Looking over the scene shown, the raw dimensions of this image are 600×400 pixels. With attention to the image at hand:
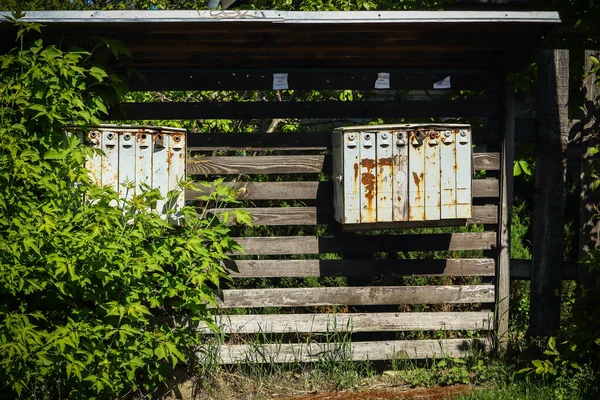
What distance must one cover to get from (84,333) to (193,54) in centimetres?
233

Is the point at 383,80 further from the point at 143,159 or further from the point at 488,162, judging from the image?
the point at 143,159

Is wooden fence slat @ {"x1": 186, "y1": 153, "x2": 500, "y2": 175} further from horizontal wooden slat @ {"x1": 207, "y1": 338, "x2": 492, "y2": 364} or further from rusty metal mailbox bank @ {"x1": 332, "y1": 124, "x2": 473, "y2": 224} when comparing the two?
horizontal wooden slat @ {"x1": 207, "y1": 338, "x2": 492, "y2": 364}

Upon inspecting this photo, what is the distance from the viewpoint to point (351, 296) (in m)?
5.81

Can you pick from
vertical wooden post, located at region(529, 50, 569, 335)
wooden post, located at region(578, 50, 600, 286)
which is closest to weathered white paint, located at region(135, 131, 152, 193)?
vertical wooden post, located at region(529, 50, 569, 335)

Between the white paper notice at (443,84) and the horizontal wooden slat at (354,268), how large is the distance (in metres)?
1.44

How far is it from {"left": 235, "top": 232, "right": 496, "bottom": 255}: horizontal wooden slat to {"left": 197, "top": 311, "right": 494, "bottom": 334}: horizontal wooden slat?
52cm

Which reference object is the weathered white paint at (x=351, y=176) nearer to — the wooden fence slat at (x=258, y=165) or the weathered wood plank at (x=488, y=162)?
the wooden fence slat at (x=258, y=165)

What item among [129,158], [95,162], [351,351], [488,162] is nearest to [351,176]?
[488,162]

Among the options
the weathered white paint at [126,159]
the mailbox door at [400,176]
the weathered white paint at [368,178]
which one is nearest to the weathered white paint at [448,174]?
the mailbox door at [400,176]

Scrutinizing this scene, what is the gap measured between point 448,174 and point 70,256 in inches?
107

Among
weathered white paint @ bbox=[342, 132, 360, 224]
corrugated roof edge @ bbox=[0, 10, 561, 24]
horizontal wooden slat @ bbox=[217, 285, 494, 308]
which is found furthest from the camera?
horizontal wooden slat @ bbox=[217, 285, 494, 308]

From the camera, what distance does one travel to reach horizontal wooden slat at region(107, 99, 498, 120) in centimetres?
589

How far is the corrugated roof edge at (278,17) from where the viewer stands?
4852mm

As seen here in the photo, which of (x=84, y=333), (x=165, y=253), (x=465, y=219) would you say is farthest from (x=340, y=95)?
(x=84, y=333)
